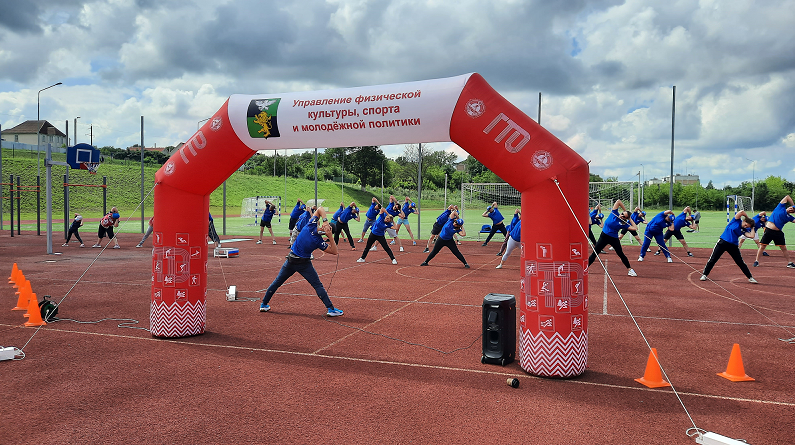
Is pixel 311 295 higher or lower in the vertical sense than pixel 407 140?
lower

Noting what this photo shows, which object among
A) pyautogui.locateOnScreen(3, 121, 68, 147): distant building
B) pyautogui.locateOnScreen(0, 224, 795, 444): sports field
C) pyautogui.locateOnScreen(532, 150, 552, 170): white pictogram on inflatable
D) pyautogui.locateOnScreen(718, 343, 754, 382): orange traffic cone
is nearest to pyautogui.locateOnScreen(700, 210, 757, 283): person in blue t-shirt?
pyautogui.locateOnScreen(0, 224, 795, 444): sports field

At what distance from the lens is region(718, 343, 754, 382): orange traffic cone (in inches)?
215

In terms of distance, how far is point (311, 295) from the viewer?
10.4 metres

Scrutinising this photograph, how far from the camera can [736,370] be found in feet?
18.1

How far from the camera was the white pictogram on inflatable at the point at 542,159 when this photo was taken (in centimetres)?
546

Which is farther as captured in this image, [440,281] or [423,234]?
[423,234]

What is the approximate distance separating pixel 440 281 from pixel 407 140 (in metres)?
6.50

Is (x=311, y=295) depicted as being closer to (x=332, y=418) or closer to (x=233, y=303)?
(x=233, y=303)

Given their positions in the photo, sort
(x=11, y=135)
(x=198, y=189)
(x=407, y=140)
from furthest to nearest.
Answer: (x=11, y=135), (x=198, y=189), (x=407, y=140)

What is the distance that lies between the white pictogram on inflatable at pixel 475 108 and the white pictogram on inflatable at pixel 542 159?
77 cm

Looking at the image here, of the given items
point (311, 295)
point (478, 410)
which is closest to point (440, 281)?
point (311, 295)

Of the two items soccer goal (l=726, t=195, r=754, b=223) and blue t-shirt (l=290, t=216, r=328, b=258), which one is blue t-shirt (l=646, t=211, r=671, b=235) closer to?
blue t-shirt (l=290, t=216, r=328, b=258)

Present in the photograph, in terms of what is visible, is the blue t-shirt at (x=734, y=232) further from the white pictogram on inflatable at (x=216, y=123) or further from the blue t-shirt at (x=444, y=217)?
the white pictogram on inflatable at (x=216, y=123)

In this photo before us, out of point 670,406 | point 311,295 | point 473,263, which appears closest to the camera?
point 670,406
